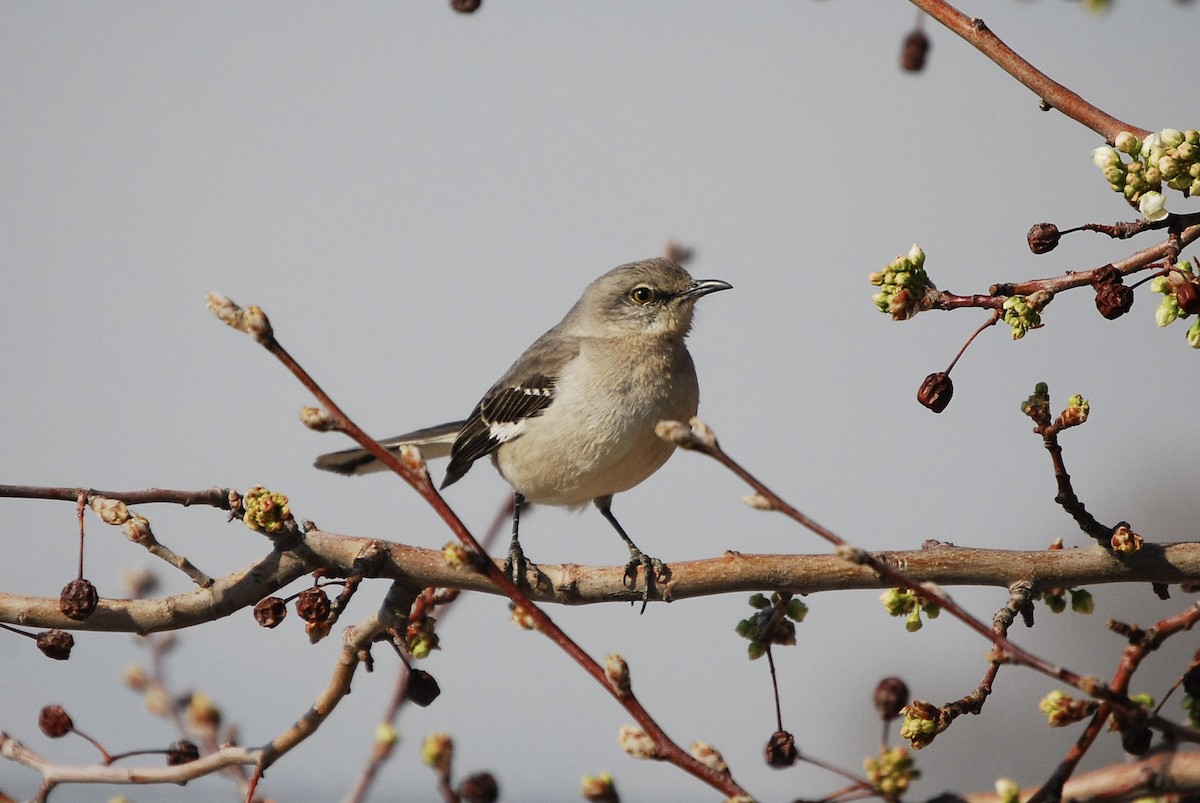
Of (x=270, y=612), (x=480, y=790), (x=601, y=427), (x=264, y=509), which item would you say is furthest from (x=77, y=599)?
(x=601, y=427)

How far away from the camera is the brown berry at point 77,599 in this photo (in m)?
3.00

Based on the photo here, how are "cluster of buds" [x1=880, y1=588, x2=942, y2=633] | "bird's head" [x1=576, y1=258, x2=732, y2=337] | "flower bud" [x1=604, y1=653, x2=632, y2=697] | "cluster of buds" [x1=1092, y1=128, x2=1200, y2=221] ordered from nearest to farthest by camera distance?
1. "flower bud" [x1=604, y1=653, x2=632, y2=697]
2. "cluster of buds" [x1=1092, y1=128, x2=1200, y2=221]
3. "cluster of buds" [x1=880, y1=588, x2=942, y2=633]
4. "bird's head" [x1=576, y1=258, x2=732, y2=337]

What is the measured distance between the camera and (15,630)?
9.70 feet

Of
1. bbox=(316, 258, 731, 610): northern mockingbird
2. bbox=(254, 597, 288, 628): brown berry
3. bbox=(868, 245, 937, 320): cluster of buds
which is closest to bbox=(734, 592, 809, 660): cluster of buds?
bbox=(868, 245, 937, 320): cluster of buds

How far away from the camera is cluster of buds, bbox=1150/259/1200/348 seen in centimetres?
244

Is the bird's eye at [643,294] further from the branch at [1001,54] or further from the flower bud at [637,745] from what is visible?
the flower bud at [637,745]

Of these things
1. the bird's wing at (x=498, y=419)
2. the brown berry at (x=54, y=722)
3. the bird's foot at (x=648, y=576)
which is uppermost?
the bird's wing at (x=498, y=419)

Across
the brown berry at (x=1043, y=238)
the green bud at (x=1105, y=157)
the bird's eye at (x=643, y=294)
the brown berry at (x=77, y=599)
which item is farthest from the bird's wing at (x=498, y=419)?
the green bud at (x=1105, y=157)

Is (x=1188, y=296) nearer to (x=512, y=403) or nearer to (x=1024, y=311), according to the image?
(x=1024, y=311)

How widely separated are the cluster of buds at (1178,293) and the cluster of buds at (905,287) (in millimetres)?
473

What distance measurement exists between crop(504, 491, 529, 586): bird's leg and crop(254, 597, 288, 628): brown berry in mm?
903

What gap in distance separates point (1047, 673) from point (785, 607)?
1249mm

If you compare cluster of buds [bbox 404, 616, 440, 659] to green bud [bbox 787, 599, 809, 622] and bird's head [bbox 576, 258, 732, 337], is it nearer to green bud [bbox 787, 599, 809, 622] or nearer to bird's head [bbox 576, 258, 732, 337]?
green bud [bbox 787, 599, 809, 622]

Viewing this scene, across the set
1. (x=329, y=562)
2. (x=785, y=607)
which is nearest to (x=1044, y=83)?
(x=785, y=607)
